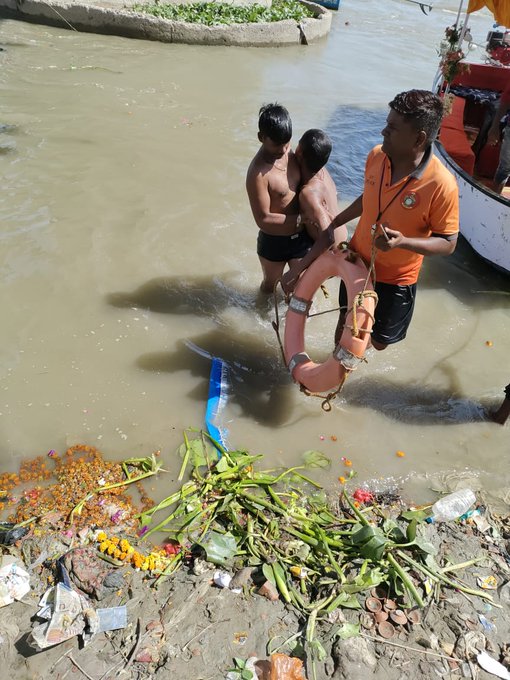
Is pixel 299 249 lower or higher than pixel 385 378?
higher

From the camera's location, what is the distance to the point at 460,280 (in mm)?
5672

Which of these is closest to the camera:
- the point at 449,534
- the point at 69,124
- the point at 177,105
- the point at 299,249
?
the point at 449,534

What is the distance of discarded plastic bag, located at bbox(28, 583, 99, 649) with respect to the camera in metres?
2.30

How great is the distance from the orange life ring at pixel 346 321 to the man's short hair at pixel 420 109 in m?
0.88

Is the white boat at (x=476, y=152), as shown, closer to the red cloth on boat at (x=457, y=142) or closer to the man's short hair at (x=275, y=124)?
the red cloth on boat at (x=457, y=142)

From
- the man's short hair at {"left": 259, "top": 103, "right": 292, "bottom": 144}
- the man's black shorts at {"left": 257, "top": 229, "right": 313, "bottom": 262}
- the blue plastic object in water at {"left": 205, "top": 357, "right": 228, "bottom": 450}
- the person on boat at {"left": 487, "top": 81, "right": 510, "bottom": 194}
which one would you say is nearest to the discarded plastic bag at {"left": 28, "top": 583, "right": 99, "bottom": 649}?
the blue plastic object in water at {"left": 205, "top": 357, "right": 228, "bottom": 450}

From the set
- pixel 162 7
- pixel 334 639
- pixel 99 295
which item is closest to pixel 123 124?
pixel 99 295

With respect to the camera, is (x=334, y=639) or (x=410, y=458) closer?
(x=334, y=639)

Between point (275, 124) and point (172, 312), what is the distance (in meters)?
1.91

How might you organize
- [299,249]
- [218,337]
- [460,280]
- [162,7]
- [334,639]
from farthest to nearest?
[162,7] → [460,280] → [218,337] → [299,249] → [334,639]

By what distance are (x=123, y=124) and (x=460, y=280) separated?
5239 mm

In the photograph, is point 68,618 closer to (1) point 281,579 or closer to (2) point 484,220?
(1) point 281,579

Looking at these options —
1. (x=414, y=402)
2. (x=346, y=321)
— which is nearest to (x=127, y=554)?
(x=346, y=321)

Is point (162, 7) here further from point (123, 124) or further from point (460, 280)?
point (460, 280)
